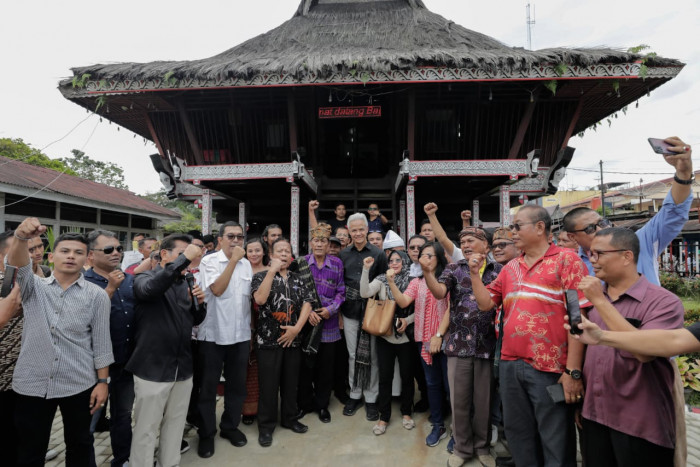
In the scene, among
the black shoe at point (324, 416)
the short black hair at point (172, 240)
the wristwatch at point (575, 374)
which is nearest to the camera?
the wristwatch at point (575, 374)

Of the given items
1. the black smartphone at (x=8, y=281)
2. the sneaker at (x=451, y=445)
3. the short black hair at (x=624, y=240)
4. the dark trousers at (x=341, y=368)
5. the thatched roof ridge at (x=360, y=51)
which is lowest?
the sneaker at (x=451, y=445)

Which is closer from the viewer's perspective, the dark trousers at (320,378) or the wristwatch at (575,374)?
the wristwatch at (575,374)

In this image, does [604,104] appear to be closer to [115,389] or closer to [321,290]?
[321,290]

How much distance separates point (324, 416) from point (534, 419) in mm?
2072

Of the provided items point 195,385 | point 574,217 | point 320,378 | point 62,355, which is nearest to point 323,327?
point 320,378

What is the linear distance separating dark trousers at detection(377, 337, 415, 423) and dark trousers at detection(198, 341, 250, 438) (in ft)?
4.50

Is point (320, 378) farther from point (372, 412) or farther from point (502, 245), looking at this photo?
point (502, 245)

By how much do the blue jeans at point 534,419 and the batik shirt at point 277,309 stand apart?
1928 mm

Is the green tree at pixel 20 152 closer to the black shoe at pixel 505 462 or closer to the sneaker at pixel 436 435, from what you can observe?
the sneaker at pixel 436 435

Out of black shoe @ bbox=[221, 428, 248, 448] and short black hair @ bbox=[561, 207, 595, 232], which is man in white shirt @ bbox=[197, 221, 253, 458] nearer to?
black shoe @ bbox=[221, 428, 248, 448]

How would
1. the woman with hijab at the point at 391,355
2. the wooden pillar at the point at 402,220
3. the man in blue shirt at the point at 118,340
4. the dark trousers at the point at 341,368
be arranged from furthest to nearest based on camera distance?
the wooden pillar at the point at 402,220
the dark trousers at the point at 341,368
the woman with hijab at the point at 391,355
the man in blue shirt at the point at 118,340

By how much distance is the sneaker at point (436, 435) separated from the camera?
3.03 metres

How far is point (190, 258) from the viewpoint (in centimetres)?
246

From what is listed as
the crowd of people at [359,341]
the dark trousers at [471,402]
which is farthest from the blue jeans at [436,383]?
the dark trousers at [471,402]
